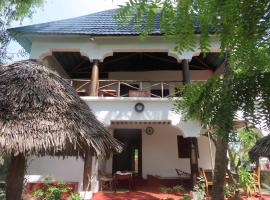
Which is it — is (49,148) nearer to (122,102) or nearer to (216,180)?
(216,180)

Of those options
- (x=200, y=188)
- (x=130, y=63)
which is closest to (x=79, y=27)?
(x=130, y=63)

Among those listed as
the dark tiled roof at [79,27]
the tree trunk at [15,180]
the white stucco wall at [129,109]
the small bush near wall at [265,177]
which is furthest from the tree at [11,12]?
the small bush near wall at [265,177]

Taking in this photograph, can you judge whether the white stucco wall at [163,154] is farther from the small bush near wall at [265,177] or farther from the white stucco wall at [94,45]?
the small bush near wall at [265,177]

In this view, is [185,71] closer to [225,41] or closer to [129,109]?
[129,109]

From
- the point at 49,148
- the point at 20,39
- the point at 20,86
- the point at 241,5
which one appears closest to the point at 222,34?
the point at 241,5

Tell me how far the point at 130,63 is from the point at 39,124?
34.9 feet

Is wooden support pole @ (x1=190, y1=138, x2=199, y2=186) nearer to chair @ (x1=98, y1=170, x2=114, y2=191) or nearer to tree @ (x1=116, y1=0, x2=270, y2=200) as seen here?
chair @ (x1=98, y1=170, x2=114, y2=191)

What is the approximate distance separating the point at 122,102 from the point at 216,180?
7.75 meters

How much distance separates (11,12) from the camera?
36.8 feet

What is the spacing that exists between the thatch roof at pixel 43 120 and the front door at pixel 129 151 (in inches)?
331

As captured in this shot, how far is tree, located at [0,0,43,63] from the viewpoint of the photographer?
1020cm

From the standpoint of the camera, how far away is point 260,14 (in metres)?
1.05

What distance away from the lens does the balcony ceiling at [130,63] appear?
1374 centimetres

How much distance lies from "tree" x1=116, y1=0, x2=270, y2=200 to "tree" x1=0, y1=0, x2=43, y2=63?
9.58 m
